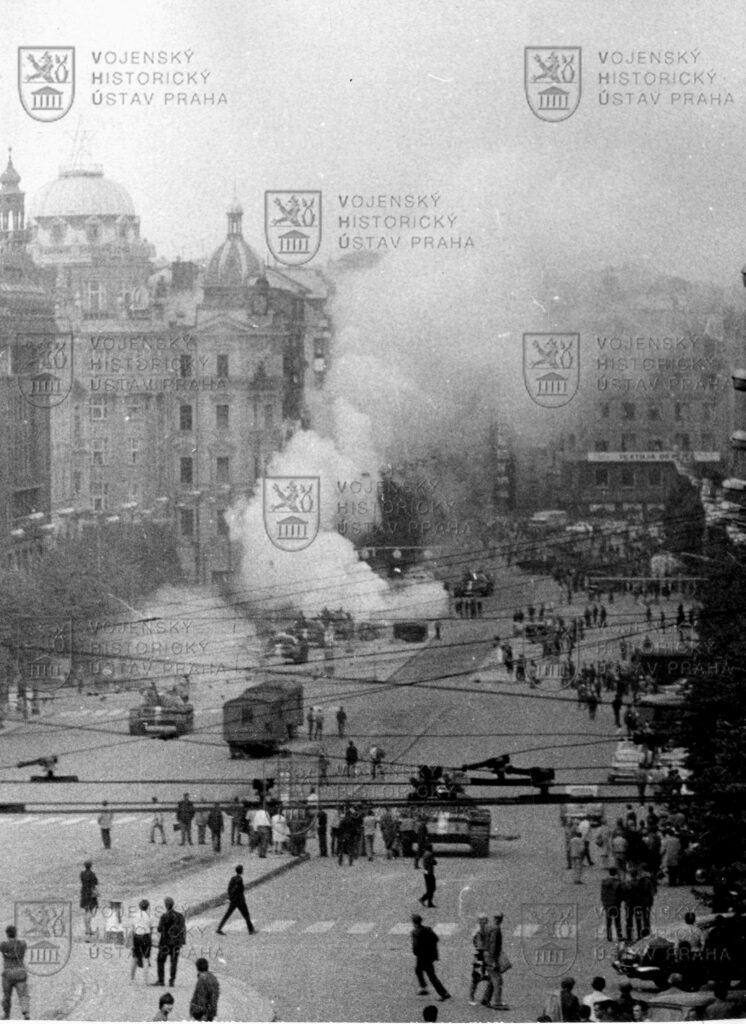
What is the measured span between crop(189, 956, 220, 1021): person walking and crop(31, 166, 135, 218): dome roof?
4.59m

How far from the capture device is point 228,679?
13.0 metres

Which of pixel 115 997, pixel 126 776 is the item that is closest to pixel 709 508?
pixel 126 776

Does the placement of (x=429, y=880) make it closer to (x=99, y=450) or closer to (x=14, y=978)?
(x=14, y=978)

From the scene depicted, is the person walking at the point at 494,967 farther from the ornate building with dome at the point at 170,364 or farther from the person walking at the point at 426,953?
the ornate building with dome at the point at 170,364

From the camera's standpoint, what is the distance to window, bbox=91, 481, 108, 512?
13.3 metres

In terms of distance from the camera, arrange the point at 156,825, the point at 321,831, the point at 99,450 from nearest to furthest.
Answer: the point at 321,831, the point at 156,825, the point at 99,450

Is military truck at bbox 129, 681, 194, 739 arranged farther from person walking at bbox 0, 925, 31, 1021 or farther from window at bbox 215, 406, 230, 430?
person walking at bbox 0, 925, 31, 1021

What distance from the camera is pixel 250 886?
11242mm

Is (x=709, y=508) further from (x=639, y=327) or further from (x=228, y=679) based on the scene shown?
(x=228, y=679)

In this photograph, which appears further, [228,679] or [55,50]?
[228,679]

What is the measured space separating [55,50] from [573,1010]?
5.32m
